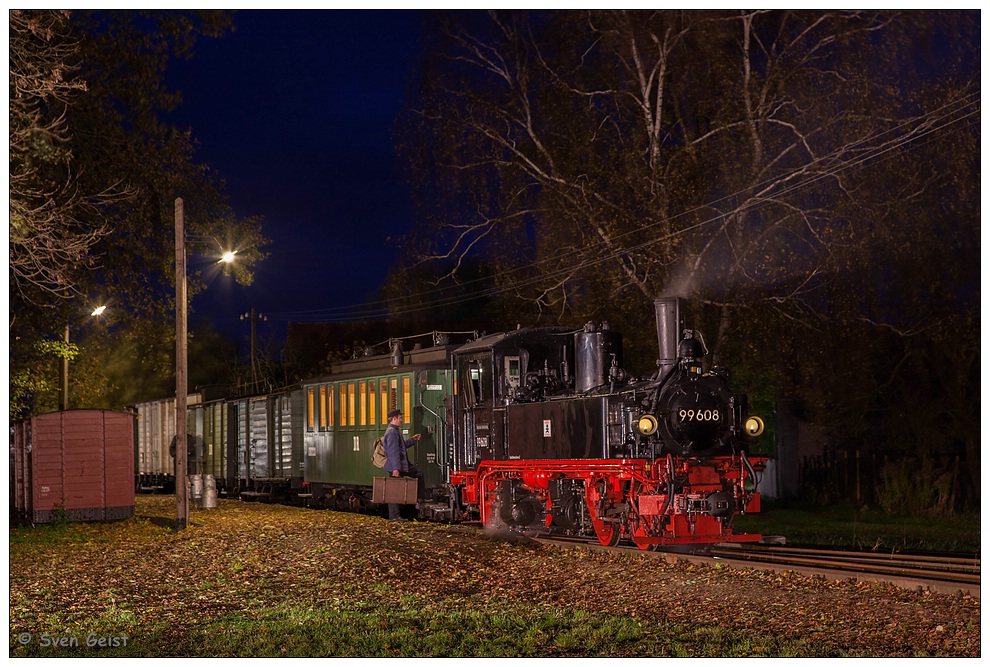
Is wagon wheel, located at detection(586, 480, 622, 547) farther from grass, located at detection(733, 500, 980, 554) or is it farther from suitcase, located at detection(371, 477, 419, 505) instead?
suitcase, located at detection(371, 477, 419, 505)

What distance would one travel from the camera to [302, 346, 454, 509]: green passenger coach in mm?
18172

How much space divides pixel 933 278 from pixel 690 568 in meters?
10.1

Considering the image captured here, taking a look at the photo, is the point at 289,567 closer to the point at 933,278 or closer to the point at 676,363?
the point at 676,363

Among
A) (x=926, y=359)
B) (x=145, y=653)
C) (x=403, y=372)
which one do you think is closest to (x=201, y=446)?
(x=403, y=372)

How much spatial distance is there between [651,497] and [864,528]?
20.7 feet

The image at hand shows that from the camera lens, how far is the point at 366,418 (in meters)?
20.0

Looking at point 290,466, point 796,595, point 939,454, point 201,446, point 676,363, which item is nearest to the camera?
point 796,595

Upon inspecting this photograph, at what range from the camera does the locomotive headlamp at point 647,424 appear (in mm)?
12560

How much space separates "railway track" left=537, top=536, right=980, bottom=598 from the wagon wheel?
21 cm

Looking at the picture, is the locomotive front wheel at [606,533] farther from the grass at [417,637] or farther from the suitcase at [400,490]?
the grass at [417,637]

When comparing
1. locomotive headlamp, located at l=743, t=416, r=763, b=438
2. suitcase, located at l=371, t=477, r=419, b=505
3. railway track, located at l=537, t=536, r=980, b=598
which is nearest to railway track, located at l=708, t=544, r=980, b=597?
railway track, located at l=537, t=536, r=980, b=598

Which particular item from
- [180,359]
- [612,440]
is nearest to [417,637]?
[612,440]

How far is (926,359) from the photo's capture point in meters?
22.8

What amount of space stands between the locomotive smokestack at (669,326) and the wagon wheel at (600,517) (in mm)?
1702
